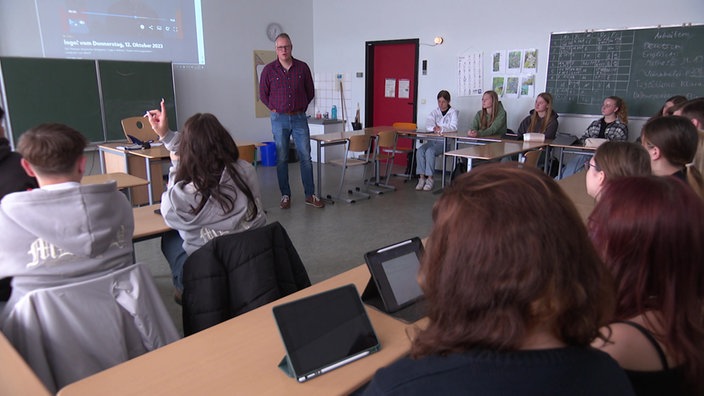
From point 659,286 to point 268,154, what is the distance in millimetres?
7146

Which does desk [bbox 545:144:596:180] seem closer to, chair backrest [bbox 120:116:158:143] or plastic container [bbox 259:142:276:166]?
plastic container [bbox 259:142:276:166]

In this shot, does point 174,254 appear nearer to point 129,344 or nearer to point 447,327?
point 129,344

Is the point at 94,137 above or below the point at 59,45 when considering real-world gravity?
below

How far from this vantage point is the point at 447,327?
0.67m

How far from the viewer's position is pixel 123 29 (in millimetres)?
6074

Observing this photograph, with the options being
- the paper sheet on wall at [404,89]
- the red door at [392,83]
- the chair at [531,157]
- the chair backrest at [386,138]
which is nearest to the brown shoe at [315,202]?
the chair backrest at [386,138]

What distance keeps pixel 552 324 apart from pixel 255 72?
7.61 meters

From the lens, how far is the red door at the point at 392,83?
23.9 ft

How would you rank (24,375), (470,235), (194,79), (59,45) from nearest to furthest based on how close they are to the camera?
(470,235)
(24,375)
(59,45)
(194,79)

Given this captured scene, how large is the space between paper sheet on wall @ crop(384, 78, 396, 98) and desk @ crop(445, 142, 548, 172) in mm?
2671

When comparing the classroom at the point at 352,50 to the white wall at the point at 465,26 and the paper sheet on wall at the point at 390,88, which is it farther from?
the paper sheet on wall at the point at 390,88

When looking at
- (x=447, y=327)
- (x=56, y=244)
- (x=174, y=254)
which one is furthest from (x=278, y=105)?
(x=447, y=327)

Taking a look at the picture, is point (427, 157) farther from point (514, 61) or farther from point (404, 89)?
point (404, 89)

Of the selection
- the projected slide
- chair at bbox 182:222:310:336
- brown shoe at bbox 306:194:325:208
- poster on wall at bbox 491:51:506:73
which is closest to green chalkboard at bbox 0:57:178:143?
the projected slide
